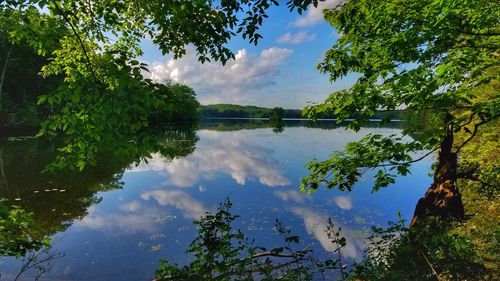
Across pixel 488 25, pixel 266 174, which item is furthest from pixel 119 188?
pixel 488 25

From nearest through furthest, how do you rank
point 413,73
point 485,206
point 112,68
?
point 112,68, point 413,73, point 485,206

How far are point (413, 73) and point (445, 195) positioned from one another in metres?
6.23

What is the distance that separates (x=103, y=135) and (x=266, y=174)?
22.2 m

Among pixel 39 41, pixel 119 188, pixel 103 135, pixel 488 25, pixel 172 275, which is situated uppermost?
pixel 488 25

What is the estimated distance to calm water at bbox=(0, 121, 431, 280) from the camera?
1120 cm

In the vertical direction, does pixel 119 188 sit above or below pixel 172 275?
below

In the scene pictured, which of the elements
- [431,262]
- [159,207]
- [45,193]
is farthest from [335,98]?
[45,193]

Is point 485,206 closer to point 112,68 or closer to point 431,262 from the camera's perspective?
point 431,262

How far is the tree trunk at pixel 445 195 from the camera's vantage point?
10.3 metres

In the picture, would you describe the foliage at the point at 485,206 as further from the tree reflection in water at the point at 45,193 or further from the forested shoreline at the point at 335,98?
the tree reflection in water at the point at 45,193

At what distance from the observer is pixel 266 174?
85.6 ft

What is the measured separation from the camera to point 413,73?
20.2ft

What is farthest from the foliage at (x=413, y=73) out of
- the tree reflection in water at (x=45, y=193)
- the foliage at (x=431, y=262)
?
the tree reflection in water at (x=45, y=193)

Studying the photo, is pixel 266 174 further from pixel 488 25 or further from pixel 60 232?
pixel 488 25
